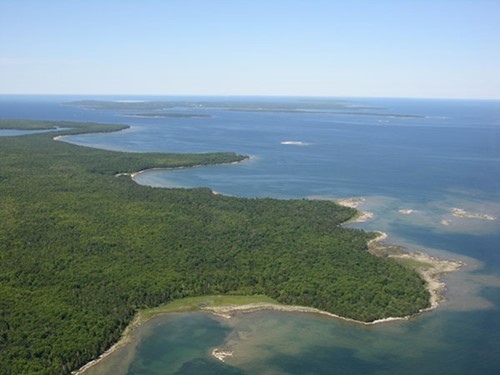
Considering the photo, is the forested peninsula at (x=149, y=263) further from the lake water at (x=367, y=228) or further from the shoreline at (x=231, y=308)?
the lake water at (x=367, y=228)

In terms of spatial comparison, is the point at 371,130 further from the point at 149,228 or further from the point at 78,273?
the point at 78,273

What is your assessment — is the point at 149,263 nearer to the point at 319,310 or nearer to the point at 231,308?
the point at 231,308

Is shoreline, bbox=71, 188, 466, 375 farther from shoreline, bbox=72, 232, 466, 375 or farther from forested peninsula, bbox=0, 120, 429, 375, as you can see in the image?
forested peninsula, bbox=0, 120, 429, 375

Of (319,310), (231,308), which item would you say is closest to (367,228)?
(319,310)

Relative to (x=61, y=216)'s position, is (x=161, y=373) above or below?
below

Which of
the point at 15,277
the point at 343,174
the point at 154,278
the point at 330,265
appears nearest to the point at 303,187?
the point at 343,174
